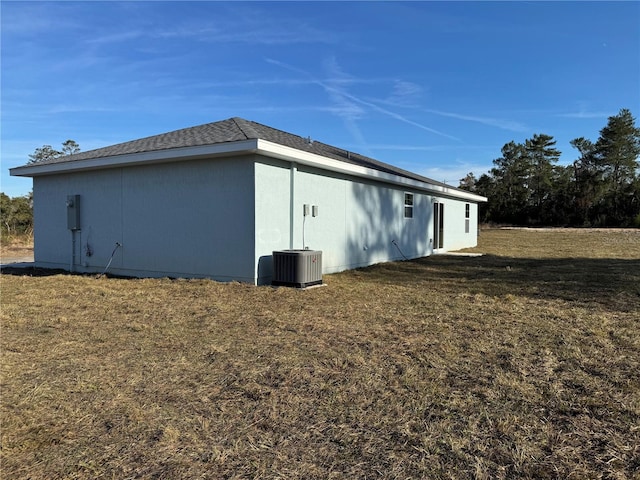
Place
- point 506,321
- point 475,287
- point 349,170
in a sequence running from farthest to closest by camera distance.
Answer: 1. point 349,170
2. point 475,287
3. point 506,321

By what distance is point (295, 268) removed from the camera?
820 cm

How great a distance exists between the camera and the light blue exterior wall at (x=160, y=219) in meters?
8.62

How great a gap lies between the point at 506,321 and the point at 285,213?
5111 mm

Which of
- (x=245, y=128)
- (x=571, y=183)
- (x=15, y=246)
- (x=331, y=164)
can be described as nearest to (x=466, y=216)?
(x=331, y=164)

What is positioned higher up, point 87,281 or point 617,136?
point 617,136

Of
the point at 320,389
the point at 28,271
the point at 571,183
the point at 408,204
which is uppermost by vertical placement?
the point at 571,183

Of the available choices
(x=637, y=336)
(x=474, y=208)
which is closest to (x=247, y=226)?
(x=637, y=336)

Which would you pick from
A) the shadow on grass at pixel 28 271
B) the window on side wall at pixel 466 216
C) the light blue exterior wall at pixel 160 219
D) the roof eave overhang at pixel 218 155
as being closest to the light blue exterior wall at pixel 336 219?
the roof eave overhang at pixel 218 155

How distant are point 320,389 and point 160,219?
24.2ft

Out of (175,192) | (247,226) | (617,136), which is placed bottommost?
(247,226)

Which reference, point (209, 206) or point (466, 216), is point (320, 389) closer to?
point (209, 206)

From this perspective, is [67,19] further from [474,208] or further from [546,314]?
[474,208]

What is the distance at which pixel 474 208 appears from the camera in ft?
71.8

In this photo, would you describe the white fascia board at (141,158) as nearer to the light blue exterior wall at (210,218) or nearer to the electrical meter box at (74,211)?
the light blue exterior wall at (210,218)
